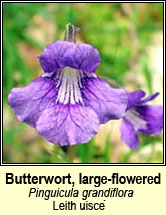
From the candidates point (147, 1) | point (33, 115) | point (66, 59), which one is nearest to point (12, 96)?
point (33, 115)

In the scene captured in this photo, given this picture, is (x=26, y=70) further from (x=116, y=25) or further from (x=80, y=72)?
(x=80, y=72)

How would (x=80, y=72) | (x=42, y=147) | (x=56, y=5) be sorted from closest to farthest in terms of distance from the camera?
(x=80, y=72), (x=42, y=147), (x=56, y=5)

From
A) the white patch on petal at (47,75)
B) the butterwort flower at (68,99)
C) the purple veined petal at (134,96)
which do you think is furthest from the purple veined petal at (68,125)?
the purple veined petal at (134,96)

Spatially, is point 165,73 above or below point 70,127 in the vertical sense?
above

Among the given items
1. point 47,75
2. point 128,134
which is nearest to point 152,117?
point 128,134

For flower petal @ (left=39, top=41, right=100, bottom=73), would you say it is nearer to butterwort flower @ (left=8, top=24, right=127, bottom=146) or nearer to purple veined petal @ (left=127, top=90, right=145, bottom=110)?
butterwort flower @ (left=8, top=24, right=127, bottom=146)
